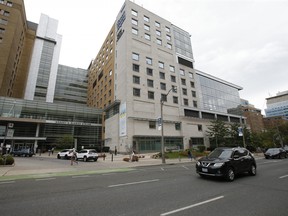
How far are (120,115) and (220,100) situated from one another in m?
40.3

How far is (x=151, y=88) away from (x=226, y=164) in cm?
3706

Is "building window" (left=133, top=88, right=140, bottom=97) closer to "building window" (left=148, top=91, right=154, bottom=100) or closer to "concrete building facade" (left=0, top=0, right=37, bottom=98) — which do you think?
"building window" (left=148, top=91, right=154, bottom=100)

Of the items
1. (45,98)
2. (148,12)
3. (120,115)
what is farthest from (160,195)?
(45,98)

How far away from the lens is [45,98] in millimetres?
67438

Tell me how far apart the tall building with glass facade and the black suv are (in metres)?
28.5

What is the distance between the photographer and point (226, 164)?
337 inches

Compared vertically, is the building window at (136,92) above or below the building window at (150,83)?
below

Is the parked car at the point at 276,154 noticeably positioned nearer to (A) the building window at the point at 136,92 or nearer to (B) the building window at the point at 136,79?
(A) the building window at the point at 136,92

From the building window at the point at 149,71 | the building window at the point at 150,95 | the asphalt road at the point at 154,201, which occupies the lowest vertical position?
the asphalt road at the point at 154,201

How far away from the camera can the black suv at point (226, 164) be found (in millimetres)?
8422

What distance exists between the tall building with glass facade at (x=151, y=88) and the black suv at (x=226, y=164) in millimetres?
28520

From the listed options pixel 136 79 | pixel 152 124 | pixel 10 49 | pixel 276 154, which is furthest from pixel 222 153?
pixel 10 49

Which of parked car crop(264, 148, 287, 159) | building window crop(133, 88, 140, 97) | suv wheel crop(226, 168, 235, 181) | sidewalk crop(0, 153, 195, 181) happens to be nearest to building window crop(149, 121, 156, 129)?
building window crop(133, 88, 140, 97)

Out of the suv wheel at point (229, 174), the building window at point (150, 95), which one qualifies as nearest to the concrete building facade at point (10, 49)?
the building window at point (150, 95)
